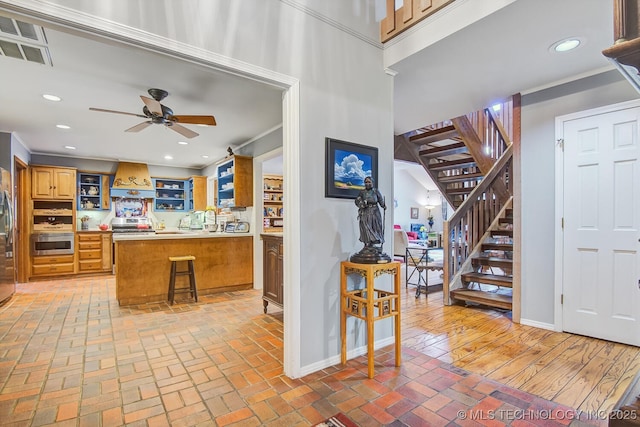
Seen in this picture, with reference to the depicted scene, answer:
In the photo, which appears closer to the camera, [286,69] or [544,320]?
[286,69]

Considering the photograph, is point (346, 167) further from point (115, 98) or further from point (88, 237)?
point (88, 237)

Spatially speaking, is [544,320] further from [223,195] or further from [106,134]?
[106,134]

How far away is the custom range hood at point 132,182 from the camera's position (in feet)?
22.8

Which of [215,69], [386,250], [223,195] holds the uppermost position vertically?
[215,69]

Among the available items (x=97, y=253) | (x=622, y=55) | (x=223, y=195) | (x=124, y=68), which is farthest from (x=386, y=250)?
(x=97, y=253)

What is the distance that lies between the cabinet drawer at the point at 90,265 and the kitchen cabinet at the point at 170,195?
185cm

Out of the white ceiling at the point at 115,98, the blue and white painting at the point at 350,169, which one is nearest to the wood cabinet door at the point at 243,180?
the white ceiling at the point at 115,98

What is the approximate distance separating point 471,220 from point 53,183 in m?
7.57

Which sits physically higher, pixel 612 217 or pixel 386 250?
pixel 612 217

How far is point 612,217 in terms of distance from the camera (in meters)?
2.83

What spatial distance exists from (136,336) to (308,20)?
325cm

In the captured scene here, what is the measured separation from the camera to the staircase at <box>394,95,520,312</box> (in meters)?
4.04

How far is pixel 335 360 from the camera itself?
2.46 m

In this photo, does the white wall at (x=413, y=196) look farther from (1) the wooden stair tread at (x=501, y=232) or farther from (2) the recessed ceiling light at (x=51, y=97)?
(2) the recessed ceiling light at (x=51, y=97)
